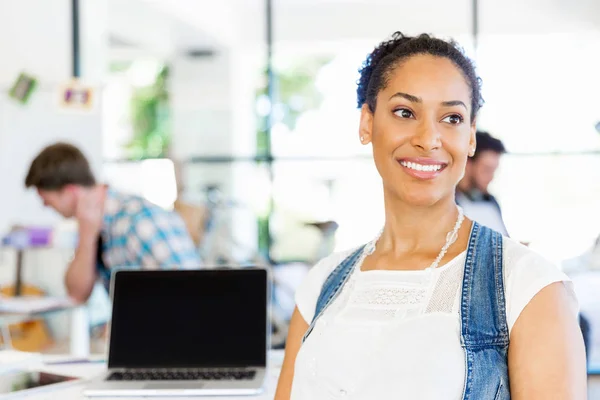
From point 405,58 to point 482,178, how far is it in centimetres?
204

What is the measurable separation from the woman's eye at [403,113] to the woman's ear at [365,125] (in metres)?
0.08

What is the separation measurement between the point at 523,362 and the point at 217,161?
5773mm

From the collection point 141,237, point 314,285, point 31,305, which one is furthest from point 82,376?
point 31,305

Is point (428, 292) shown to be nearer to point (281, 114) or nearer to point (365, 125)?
point (365, 125)

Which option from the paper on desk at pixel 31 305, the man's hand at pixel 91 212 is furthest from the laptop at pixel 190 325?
the paper on desk at pixel 31 305

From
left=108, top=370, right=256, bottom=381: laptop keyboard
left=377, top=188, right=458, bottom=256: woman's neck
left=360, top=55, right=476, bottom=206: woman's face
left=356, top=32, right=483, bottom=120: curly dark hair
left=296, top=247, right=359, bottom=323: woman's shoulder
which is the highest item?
left=356, top=32, right=483, bottom=120: curly dark hair

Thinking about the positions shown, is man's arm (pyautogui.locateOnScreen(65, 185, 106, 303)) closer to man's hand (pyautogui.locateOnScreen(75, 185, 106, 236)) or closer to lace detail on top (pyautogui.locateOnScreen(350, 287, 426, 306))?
man's hand (pyautogui.locateOnScreen(75, 185, 106, 236))

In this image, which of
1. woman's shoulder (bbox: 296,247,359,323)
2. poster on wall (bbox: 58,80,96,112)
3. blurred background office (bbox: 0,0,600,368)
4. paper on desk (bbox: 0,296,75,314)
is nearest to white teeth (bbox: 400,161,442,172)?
woman's shoulder (bbox: 296,247,359,323)

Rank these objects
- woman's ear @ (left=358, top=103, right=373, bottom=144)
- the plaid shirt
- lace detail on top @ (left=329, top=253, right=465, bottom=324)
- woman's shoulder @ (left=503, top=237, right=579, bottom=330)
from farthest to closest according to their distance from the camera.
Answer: the plaid shirt, woman's ear @ (left=358, top=103, right=373, bottom=144), lace detail on top @ (left=329, top=253, right=465, bottom=324), woman's shoulder @ (left=503, top=237, right=579, bottom=330)

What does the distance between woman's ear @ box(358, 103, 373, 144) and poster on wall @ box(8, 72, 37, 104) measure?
3.78 metres

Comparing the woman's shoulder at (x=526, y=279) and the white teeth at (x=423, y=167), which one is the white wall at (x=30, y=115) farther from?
the woman's shoulder at (x=526, y=279)

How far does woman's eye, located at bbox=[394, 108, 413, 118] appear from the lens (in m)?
1.16

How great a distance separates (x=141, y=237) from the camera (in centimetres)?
269

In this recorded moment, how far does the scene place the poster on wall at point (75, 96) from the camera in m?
4.81
